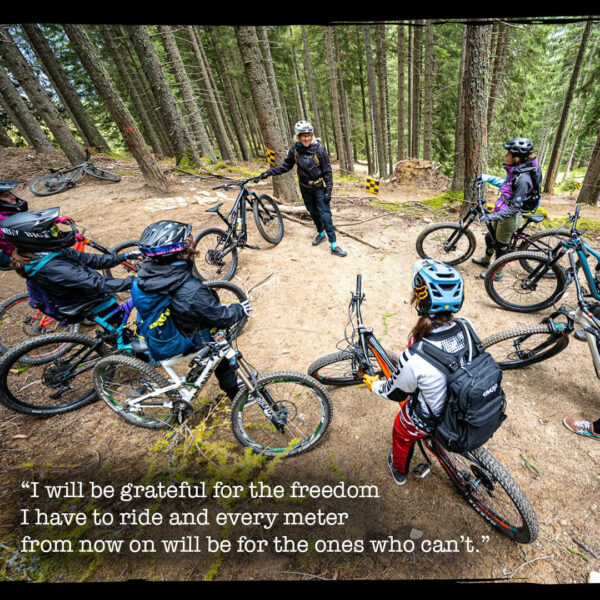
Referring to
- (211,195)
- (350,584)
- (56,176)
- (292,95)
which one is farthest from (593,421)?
(292,95)

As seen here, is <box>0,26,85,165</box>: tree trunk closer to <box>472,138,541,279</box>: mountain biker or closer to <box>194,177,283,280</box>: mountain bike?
<box>194,177,283,280</box>: mountain bike

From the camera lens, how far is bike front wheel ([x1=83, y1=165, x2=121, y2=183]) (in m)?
12.0

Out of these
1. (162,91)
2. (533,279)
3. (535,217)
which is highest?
(162,91)

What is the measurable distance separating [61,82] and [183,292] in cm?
2228

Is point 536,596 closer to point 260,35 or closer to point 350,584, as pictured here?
point 350,584

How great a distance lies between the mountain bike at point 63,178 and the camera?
11275mm

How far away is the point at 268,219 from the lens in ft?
23.3

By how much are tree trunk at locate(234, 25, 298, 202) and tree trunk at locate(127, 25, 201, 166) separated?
4.08 metres

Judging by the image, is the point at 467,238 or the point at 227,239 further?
the point at 467,238

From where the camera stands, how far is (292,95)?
3123cm

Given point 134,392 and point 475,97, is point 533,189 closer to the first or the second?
point 475,97

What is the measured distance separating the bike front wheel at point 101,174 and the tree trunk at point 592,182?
66.1 ft

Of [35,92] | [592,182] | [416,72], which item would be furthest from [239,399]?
[416,72]

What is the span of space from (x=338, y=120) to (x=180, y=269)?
21787mm
